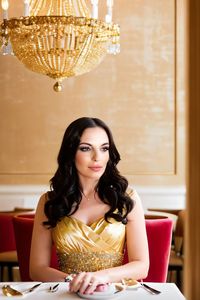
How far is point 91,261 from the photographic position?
9.12ft

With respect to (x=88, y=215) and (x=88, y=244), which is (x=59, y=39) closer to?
(x=88, y=215)

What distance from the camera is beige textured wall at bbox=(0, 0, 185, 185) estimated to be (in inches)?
268

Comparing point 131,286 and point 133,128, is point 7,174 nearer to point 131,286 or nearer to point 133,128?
point 133,128

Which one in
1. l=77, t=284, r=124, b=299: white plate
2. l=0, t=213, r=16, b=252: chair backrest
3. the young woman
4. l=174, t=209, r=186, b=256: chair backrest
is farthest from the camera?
l=174, t=209, r=186, b=256: chair backrest

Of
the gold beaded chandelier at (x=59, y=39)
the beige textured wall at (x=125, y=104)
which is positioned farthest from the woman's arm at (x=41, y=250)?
the beige textured wall at (x=125, y=104)

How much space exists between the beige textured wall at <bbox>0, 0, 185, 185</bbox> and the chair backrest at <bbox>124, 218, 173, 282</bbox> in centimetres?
331

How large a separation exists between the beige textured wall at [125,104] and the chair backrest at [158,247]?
10.9ft

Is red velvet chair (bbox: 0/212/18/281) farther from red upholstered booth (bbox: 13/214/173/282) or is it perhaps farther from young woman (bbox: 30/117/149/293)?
young woman (bbox: 30/117/149/293)

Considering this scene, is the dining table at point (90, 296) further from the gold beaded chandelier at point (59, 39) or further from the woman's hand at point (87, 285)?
the gold beaded chandelier at point (59, 39)

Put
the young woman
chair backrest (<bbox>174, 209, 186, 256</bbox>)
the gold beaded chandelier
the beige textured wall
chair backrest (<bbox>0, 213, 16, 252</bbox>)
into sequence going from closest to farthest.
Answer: the young woman < the gold beaded chandelier < chair backrest (<bbox>0, 213, 16, 252</bbox>) < chair backrest (<bbox>174, 209, 186, 256</bbox>) < the beige textured wall

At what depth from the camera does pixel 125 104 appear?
6.82 metres

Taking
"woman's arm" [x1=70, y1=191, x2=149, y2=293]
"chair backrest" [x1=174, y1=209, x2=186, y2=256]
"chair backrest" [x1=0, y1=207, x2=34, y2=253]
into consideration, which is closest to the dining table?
"woman's arm" [x1=70, y1=191, x2=149, y2=293]

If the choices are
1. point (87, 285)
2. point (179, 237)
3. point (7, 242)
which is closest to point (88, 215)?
point (87, 285)

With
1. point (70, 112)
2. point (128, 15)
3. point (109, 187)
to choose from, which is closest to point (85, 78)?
point (70, 112)
